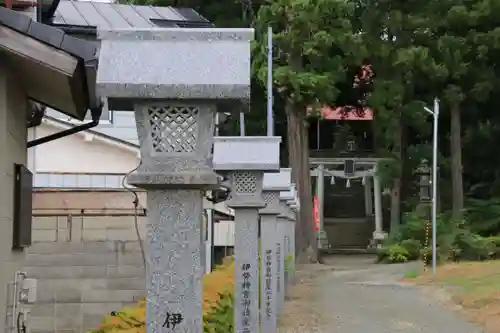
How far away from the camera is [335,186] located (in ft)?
146

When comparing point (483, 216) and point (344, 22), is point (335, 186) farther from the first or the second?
point (344, 22)

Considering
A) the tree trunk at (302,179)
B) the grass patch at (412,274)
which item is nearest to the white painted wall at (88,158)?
the grass patch at (412,274)

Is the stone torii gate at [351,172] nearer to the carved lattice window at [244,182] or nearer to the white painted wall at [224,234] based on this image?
the white painted wall at [224,234]

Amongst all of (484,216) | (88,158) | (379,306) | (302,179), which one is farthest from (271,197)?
(484,216)

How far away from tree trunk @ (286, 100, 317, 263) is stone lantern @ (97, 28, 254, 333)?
26.3 meters

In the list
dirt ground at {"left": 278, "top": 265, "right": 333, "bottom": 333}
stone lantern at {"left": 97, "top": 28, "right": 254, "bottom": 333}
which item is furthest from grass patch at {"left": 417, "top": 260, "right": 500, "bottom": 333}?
stone lantern at {"left": 97, "top": 28, "right": 254, "bottom": 333}

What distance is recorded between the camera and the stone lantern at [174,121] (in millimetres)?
4535

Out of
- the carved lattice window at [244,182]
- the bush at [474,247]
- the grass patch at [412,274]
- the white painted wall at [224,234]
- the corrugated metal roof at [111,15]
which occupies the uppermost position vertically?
the corrugated metal roof at [111,15]

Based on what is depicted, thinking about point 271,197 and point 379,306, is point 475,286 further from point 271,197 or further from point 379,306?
point 271,197

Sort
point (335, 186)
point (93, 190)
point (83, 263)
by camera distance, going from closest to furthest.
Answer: point (83, 263)
point (93, 190)
point (335, 186)

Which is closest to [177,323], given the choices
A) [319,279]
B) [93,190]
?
[93,190]

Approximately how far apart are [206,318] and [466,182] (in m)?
30.0

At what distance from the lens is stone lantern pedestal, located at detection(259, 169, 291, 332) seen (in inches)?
498

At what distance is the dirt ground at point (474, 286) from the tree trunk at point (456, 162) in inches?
182
